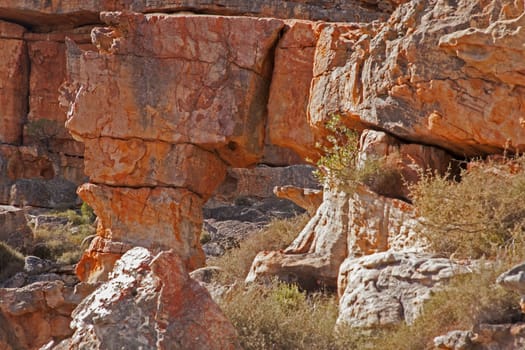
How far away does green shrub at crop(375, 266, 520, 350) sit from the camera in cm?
509

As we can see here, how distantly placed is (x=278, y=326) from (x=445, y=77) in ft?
10.8

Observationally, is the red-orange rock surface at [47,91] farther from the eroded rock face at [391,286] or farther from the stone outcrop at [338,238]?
the eroded rock face at [391,286]

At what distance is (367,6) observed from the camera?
75.9 feet

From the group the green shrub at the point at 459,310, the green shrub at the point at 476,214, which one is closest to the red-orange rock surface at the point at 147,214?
the green shrub at the point at 476,214

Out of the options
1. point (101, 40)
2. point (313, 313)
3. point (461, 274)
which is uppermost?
point (101, 40)

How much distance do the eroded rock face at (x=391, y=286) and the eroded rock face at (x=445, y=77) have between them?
2.12m

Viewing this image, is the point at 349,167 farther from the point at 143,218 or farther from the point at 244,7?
the point at 244,7

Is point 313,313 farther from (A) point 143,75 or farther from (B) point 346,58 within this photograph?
(A) point 143,75

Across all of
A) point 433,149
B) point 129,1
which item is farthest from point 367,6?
point 433,149

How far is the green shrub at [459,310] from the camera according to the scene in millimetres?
5086

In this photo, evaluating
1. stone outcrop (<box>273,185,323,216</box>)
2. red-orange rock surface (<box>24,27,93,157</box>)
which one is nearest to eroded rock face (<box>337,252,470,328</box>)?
stone outcrop (<box>273,185,323,216</box>)

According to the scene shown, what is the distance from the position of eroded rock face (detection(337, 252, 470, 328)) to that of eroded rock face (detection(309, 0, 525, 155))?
212cm

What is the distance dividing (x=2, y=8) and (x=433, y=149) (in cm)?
1889

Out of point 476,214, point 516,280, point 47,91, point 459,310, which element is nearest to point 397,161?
point 476,214
